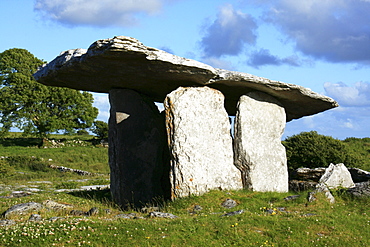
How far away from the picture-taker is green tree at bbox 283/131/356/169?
71.1 ft

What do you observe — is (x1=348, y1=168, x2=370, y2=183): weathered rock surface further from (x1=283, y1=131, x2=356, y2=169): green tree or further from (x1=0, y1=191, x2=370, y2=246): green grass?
(x1=0, y1=191, x2=370, y2=246): green grass

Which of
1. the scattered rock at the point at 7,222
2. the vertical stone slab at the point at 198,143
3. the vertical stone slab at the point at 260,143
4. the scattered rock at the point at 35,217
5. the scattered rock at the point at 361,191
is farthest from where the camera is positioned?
the vertical stone slab at the point at 260,143

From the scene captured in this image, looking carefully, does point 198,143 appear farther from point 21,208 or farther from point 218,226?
point 21,208

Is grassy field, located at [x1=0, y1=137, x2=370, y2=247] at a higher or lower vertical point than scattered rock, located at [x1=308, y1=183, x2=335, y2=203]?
lower

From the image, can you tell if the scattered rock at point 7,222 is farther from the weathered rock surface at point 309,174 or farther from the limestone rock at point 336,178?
the weathered rock surface at point 309,174

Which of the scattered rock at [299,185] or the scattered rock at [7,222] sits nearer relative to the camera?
the scattered rock at [7,222]

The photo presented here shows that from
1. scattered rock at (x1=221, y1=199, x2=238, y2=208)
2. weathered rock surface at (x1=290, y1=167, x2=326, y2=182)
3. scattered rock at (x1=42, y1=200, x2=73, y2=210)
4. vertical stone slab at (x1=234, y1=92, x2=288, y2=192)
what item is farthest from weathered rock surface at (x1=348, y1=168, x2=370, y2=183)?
scattered rock at (x1=42, y1=200, x2=73, y2=210)

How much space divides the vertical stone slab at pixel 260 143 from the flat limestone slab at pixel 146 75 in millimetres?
579

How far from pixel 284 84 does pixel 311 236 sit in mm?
7319

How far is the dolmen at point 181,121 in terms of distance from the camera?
14078 millimetres

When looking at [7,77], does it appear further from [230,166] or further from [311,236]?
[311,236]

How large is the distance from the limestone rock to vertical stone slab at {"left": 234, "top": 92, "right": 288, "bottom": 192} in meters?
1.58

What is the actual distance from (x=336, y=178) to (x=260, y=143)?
337 centimetres

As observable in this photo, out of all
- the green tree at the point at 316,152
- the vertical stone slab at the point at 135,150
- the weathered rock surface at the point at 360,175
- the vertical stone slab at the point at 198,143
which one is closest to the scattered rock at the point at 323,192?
the vertical stone slab at the point at 198,143
